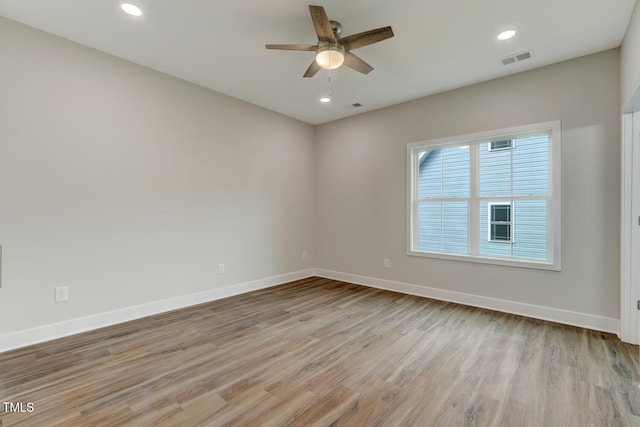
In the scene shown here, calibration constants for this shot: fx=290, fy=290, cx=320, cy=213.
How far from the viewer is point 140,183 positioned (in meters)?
3.29

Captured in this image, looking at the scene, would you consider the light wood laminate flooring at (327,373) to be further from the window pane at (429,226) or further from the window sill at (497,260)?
the window pane at (429,226)

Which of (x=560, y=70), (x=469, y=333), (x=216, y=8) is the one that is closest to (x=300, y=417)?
(x=469, y=333)

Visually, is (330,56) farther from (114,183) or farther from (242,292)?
(242,292)

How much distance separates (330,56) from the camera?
2.42 m

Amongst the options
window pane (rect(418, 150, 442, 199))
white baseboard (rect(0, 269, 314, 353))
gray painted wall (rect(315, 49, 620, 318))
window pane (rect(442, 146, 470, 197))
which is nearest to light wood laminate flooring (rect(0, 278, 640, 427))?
white baseboard (rect(0, 269, 314, 353))

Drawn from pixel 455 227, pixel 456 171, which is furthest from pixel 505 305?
pixel 456 171

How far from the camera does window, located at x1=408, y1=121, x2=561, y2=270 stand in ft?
10.8

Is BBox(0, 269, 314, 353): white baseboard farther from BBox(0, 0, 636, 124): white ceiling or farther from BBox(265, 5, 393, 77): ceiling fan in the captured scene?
BBox(265, 5, 393, 77): ceiling fan

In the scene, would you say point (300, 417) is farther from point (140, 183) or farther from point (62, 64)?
point (62, 64)

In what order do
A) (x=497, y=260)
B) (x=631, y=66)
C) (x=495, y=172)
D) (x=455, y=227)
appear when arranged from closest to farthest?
(x=631, y=66) → (x=497, y=260) → (x=495, y=172) → (x=455, y=227)

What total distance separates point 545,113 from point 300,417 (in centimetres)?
384

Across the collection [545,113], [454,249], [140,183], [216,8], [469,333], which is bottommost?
[469,333]

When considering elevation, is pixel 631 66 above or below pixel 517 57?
below

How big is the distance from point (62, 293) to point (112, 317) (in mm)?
519
